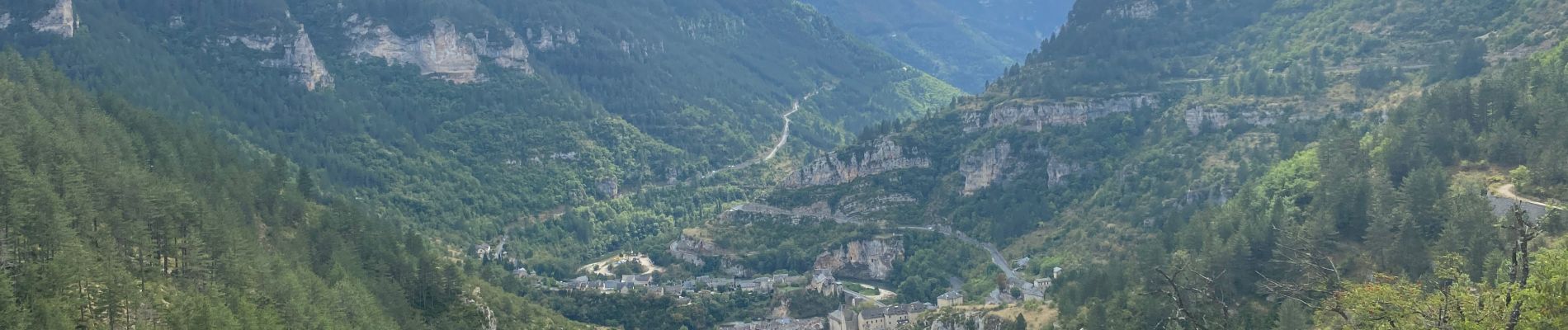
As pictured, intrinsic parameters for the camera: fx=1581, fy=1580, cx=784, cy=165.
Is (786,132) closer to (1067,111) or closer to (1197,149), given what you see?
(1067,111)

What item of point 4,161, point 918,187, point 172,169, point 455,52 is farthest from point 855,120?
point 4,161

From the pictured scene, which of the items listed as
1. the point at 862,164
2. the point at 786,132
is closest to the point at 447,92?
the point at 786,132

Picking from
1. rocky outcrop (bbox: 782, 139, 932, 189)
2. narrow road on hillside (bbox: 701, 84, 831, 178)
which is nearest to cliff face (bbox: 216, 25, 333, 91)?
narrow road on hillside (bbox: 701, 84, 831, 178)

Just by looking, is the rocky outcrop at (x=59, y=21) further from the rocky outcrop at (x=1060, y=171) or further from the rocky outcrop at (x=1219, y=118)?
the rocky outcrop at (x=1219, y=118)

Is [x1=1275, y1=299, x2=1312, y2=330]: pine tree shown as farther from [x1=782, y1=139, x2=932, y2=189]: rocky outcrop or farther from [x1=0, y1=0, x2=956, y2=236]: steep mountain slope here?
[x1=0, y1=0, x2=956, y2=236]: steep mountain slope

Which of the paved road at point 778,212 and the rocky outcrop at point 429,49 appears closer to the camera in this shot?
the paved road at point 778,212

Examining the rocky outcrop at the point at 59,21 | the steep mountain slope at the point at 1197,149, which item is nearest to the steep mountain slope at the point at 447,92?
the rocky outcrop at the point at 59,21
